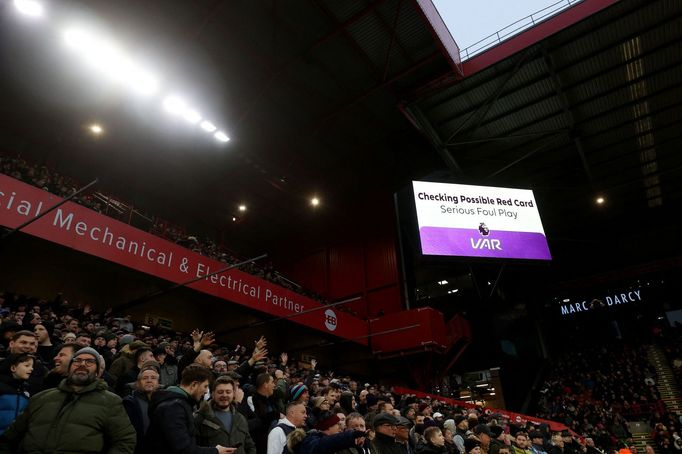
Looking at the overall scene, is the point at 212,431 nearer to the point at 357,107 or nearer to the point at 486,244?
the point at 486,244

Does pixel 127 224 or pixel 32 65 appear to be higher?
pixel 32 65

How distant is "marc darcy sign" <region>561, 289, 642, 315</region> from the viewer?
71.7 feet

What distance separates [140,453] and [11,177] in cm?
945

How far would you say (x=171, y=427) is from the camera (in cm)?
277

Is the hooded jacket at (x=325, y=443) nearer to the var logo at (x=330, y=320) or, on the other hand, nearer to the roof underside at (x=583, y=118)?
the roof underside at (x=583, y=118)

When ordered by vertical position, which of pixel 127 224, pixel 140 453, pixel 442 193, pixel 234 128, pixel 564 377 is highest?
pixel 234 128

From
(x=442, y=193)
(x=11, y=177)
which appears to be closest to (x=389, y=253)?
(x=442, y=193)

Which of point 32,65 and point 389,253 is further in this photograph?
point 389,253

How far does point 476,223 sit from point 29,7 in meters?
13.1

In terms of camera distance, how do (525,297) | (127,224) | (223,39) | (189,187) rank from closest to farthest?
(127,224)
(223,39)
(189,187)
(525,297)

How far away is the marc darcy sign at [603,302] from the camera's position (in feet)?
71.7

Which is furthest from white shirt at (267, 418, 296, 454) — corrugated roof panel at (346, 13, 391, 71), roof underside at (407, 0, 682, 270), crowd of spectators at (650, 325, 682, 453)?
crowd of spectators at (650, 325, 682, 453)

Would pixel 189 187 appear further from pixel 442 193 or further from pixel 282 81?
pixel 442 193

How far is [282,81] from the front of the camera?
14.6 meters
